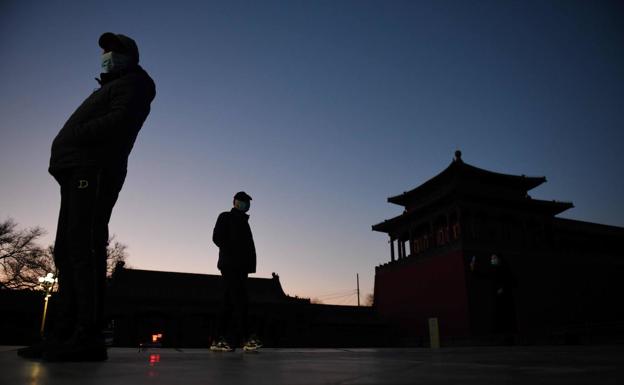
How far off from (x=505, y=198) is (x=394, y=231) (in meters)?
6.35

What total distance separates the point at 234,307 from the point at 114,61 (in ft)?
8.36

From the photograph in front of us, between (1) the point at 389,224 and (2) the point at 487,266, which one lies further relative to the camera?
(1) the point at 389,224

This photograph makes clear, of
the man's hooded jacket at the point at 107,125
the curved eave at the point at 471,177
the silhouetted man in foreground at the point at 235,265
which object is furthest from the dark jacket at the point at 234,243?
the curved eave at the point at 471,177

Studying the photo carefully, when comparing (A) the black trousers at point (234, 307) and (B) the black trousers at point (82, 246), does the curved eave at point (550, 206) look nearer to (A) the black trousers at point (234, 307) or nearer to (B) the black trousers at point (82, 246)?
(A) the black trousers at point (234, 307)

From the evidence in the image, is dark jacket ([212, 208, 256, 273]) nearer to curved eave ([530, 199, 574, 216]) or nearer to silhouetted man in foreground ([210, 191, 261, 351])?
silhouetted man in foreground ([210, 191, 261, 351])

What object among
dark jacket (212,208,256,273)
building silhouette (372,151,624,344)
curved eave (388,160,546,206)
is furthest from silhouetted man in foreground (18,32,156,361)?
curved eave (388,160,546,206)

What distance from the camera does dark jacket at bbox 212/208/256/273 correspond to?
4.07 metres

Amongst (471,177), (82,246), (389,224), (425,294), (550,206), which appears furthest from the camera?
(389,224)

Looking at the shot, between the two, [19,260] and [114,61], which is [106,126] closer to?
[114,61]

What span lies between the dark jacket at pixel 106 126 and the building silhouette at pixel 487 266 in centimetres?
1730

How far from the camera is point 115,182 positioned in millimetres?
2340

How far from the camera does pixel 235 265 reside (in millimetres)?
4055

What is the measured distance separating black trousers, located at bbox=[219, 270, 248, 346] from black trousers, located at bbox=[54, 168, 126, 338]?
1.78m

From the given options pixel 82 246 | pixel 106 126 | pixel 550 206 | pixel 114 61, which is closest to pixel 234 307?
pixel 82 246
